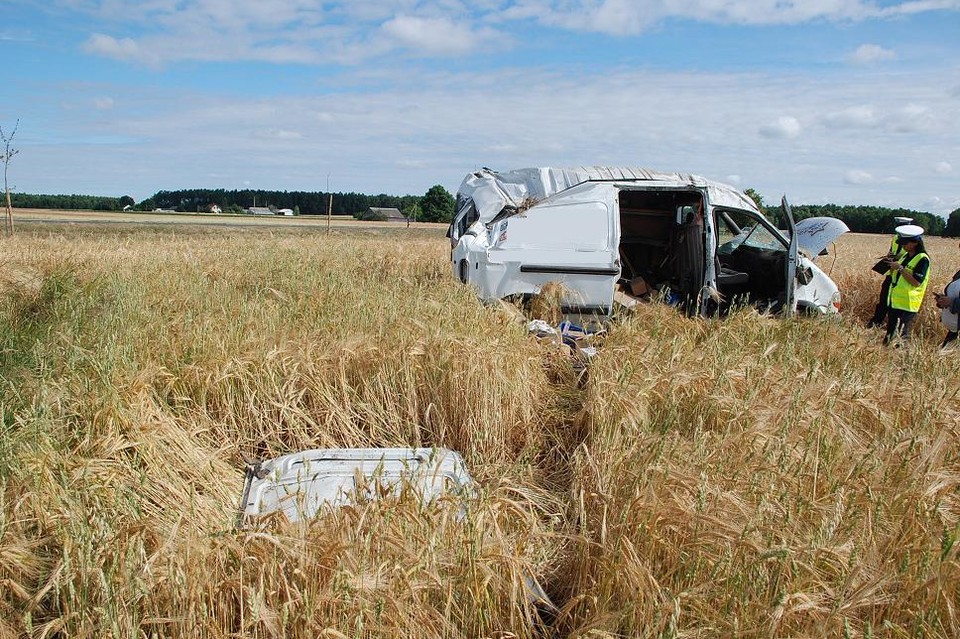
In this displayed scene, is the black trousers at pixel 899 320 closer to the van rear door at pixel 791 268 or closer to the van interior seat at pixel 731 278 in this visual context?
the van rear door at pixel 791 268

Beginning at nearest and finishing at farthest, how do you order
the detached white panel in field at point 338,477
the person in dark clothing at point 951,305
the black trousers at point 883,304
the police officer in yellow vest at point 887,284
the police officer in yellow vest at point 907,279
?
the detached white panel in field at point 338,477
the person in dark clothing at point 951,305
the police officer in yellow vest at point 907,279
the police officer in yellow vest at point 887,284
the black trousers at point 883,304

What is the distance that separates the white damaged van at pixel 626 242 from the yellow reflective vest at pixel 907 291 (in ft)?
2.25

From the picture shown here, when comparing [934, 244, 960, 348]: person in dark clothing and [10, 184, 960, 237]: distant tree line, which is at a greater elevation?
[10, 184, 960, 237]: distant tree line

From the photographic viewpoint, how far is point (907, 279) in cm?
743

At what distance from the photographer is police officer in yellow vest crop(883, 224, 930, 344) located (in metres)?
7.41

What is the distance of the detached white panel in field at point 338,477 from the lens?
3092mm

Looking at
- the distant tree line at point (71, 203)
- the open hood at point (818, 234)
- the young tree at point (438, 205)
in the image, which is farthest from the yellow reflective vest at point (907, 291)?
the distant tree line at point (71, 203)

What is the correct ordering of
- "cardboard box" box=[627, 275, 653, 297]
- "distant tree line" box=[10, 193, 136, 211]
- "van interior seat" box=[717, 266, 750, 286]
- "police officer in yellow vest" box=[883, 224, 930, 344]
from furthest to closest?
"distant tree line" box=[10, 193, 136, 211], "cardboard box" box=[627, 275, 653, 297], "van interior seat" box=[717, 266, 750, 286], "police officer in yellow vest" box=[883, 224, 930, 344]

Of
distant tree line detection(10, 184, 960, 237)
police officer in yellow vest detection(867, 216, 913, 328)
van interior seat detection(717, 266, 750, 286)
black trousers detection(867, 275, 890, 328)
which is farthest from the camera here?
distant tree line detection(10, 184, 960, 237)

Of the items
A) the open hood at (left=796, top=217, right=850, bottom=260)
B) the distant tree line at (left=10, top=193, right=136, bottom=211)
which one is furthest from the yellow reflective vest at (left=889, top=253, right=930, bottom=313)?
the distant tree line at (left=10, top=193, right=136, bottom=211)

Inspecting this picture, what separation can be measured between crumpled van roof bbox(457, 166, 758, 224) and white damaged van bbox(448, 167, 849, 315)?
0.02 metres

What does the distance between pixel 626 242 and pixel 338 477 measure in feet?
23.6

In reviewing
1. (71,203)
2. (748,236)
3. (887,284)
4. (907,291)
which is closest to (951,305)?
(907,291)

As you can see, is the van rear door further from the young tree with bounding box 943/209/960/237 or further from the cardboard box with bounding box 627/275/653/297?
the young tree with bounding box 943/209/960/237
